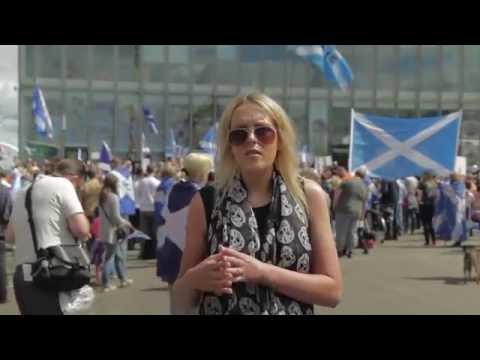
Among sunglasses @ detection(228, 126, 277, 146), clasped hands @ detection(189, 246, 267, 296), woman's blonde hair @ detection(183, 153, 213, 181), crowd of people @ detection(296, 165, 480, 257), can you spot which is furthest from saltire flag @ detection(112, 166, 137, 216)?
clasped hands @ detection(189, 246, 267, 296)

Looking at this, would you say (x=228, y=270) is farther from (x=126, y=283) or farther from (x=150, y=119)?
(x=150, y=119)

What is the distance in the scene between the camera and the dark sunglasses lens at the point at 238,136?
2.62 meters

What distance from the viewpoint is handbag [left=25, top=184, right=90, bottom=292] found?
512 centimetres

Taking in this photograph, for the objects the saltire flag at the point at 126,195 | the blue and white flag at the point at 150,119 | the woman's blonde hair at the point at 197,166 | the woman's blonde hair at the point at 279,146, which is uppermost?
the blue and white flag at the point at 150,119

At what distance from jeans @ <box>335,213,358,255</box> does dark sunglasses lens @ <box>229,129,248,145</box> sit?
14.1 m

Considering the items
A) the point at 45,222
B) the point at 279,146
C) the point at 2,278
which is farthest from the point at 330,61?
the point at 279,146

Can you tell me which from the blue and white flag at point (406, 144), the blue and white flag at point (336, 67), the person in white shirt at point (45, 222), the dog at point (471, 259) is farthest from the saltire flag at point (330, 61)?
the person in white shirt at point (45, 222)

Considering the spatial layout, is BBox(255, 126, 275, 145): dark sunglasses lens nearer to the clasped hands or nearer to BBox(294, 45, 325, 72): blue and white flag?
the clasped hands

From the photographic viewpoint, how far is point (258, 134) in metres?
2.62

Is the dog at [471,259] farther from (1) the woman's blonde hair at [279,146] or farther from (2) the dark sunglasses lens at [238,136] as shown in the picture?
(2) the dark sunglasses lens at [238,136]

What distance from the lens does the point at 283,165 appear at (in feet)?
8.86

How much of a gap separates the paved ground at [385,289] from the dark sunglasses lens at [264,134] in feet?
17.4
